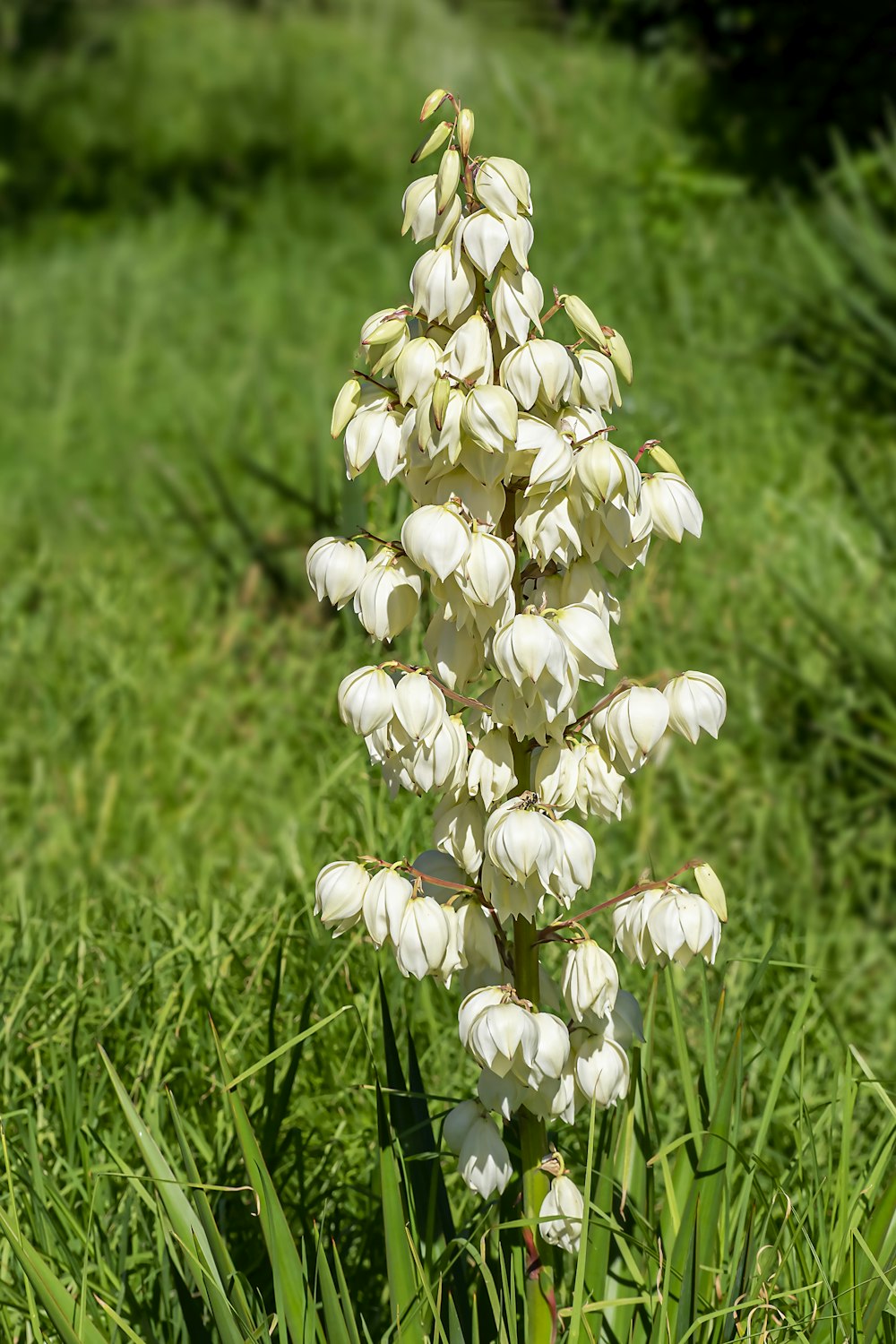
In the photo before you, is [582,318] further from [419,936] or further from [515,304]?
[419,936]

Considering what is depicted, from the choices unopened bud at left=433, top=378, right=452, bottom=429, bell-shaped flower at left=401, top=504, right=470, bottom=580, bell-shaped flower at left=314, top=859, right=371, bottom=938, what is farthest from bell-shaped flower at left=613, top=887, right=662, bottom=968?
unopened bud at left=433, top=378, right=452, bottom=429

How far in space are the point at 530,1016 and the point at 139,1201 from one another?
2.32ft

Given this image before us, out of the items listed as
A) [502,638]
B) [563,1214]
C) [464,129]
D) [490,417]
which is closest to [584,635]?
[502,638]

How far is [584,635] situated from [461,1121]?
430 mm

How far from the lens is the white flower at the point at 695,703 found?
1.08 meters

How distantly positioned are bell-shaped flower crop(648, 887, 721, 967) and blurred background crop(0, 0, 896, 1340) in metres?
0.17

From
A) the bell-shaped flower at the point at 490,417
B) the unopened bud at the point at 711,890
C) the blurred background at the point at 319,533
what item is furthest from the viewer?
the blurred background at the point at 319,533

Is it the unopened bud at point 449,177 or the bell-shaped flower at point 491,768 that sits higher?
the unopened bud at point 449,177

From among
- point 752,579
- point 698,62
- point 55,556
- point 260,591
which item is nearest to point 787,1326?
point 752,579

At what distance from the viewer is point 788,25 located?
632cm

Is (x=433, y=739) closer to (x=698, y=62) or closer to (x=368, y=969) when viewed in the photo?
(x=368, y=969)

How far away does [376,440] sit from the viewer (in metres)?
1.06

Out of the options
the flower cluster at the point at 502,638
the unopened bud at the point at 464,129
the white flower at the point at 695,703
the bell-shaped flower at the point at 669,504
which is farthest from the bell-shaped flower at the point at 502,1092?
the unopened bud at the point at 464,129

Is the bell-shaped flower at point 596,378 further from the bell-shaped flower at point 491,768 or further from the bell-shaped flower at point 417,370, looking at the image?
the bell-shaped flower at point 491,768
